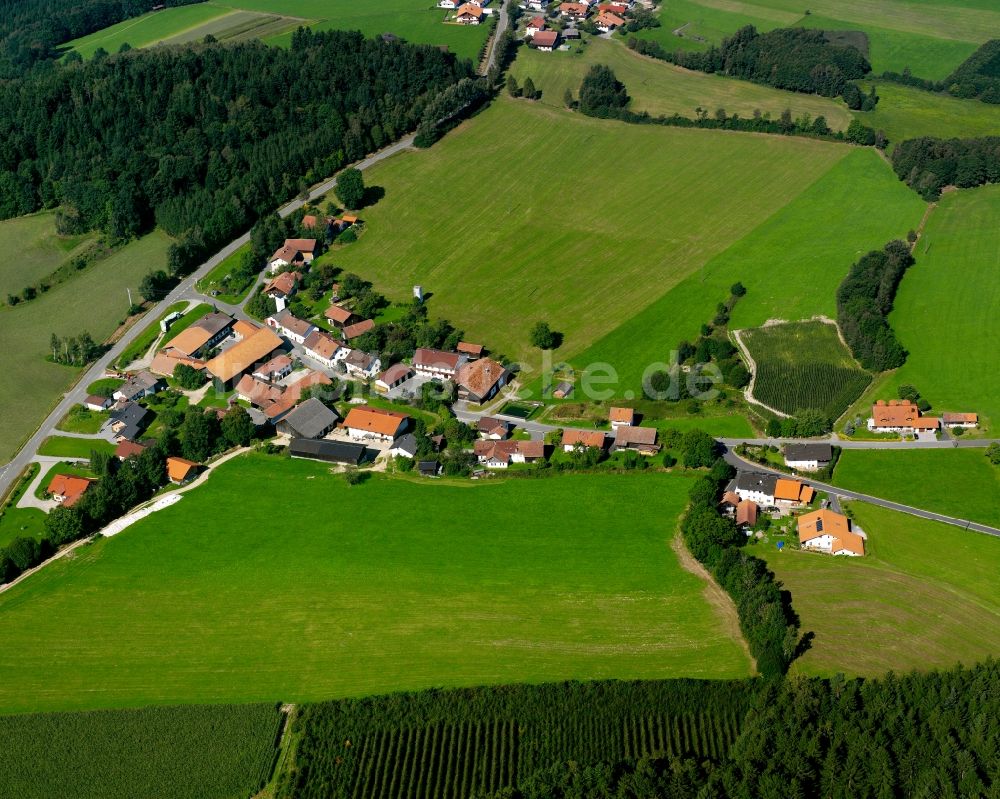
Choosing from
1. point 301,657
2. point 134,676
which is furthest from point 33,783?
point 301,657

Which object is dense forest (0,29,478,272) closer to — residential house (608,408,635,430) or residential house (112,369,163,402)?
residential house (112,369,163,402)

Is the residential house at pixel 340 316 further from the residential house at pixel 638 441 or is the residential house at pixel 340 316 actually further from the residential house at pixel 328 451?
the residential house at pixel 638 441

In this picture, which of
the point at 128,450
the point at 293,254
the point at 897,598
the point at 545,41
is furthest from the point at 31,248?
the point at 897,598

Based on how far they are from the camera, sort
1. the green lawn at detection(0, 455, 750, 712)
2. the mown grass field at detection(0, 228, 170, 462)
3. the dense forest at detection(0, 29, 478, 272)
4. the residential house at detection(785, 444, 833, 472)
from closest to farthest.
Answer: the green lawn at detection(0, 455, 750, 712) → the residential house at detection(785, 444, 833, 472) → the mown grass field at detection(0, 228, 170, 462) → the dense forest at detection(0, 29, 478, 272)

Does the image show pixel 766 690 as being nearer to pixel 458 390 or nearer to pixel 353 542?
pixel 353 542

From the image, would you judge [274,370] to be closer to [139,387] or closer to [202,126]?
[139,387]

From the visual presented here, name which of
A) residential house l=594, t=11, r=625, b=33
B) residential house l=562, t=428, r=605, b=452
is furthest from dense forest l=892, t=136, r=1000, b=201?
residential house l=562, t=428, r=605, b=452
